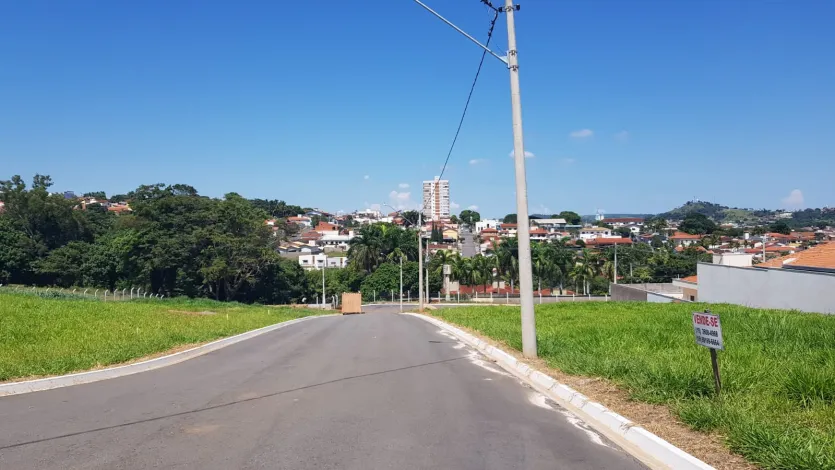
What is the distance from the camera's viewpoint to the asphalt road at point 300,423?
237 inches

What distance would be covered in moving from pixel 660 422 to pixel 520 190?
6.38 metres

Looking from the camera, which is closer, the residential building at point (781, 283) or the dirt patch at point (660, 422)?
the dirt patch at point (660, 422)

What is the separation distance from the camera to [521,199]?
1259 cm

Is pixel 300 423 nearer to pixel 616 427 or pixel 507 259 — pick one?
pixel 616 427

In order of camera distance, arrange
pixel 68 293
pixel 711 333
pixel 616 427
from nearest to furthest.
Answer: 1. pixel 616 427
2. pixel 711 333
3. pixel 68 293

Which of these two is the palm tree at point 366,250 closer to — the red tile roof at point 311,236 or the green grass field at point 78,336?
the green grass field at point 78,336

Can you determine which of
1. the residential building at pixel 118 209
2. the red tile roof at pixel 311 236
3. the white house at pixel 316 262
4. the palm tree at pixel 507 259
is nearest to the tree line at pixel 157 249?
the residential building at pixel 118 209

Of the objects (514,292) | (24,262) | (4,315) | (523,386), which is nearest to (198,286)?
(24,262)

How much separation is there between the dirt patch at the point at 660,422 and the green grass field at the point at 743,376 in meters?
0.11

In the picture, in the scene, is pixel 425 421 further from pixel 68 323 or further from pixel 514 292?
pixel 514 292

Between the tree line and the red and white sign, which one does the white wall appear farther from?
the tree line

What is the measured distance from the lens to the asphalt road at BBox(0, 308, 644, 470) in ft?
19.8

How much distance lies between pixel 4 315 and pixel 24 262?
59318 millimetres

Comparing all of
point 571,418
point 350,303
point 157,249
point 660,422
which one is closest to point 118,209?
point 157,249
